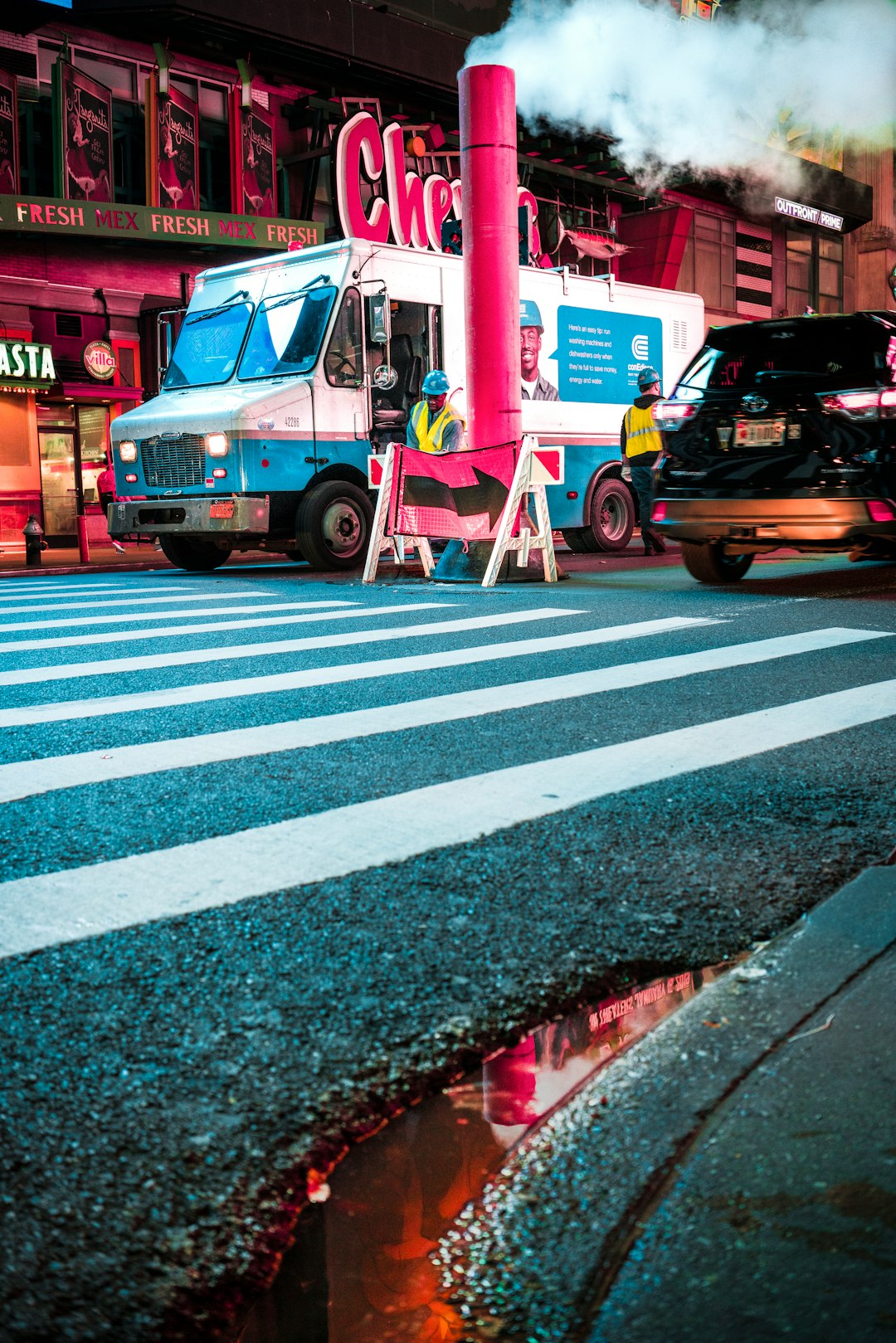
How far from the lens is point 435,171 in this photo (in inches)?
1123

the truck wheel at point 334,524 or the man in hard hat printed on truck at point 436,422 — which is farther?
the truck wheel at point 334,524

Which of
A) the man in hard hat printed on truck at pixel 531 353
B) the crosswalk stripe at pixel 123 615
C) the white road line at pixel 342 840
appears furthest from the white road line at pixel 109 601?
the white road line at pixel 342 840

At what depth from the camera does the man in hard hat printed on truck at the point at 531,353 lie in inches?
629

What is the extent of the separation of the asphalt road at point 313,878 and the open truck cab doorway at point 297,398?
19.7 ft

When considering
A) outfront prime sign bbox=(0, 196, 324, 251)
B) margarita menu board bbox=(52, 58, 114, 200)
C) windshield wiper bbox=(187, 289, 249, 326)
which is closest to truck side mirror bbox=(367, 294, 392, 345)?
windshield wiper bbox=(187, 289, 249, 326)

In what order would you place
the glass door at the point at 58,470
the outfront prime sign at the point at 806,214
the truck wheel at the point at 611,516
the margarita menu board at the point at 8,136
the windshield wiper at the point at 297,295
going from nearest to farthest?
the windshield wiper at the point at 297,295 → the truck wheel at the point at 611,516 → the margarita menu board at the point at 8,136 → the glass door at the point at 58,470 → the outfront prime sign at the point at 806,214

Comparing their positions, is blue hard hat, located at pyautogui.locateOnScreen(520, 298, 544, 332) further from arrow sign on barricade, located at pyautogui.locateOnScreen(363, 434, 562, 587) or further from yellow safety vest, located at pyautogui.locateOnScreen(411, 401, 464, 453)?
arrow sign on barricade, located at pyautogui.locateOnScreen(363, 434, 562, 587)

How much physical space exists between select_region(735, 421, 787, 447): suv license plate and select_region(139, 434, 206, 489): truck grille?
5815 mm

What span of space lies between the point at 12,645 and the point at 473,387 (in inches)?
224

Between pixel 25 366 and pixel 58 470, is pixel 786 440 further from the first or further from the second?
pixel 58 470

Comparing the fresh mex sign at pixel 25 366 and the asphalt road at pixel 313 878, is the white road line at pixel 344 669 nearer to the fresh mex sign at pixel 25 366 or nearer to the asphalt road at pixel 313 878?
the asphalt road at pixel 313 878

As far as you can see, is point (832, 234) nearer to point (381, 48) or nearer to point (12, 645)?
point (381, 48)

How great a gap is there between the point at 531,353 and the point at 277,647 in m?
9.25

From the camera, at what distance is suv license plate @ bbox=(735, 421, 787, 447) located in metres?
9.86
